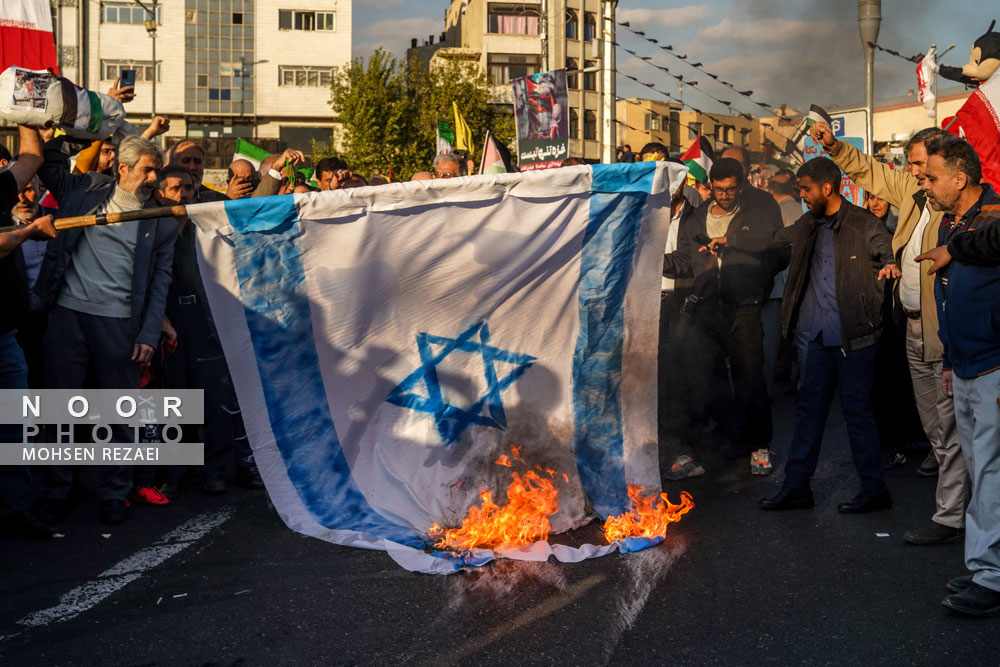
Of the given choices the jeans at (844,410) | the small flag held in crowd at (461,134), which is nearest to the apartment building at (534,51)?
the small flag held in crowd at (461,134)

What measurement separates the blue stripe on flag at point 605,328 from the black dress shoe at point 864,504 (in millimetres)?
1382

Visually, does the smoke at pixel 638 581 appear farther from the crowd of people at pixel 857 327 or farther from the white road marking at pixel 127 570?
the white road marking at pixel 127 570

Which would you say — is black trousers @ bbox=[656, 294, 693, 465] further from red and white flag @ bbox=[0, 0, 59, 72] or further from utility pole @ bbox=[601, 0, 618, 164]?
utility pole @ bbox=[601, 0, 618, 164]

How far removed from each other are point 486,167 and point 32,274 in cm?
664

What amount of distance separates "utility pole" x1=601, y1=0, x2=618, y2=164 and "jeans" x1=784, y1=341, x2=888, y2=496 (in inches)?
626

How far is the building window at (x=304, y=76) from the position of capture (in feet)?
185

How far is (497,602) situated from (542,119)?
14.2 m

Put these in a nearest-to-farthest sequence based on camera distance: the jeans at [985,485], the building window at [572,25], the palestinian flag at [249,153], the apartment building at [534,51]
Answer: the jeans at [985,485] → the palestinian flag at [249,153] → the apartment building at [534,51] → the building window at [572,25]

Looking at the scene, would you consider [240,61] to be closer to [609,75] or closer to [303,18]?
[303,18]

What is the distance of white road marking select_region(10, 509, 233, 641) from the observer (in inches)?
178

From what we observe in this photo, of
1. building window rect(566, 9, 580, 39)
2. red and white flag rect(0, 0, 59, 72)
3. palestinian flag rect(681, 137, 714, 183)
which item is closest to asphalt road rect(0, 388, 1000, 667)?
red and white flag rect(0, 0, 59, 72)

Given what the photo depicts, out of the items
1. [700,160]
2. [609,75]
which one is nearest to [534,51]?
[609,75]

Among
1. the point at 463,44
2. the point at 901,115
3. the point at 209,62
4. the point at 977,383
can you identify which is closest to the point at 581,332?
the point at 977,383

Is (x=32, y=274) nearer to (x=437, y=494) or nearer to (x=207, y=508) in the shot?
(x=207, y=508)
